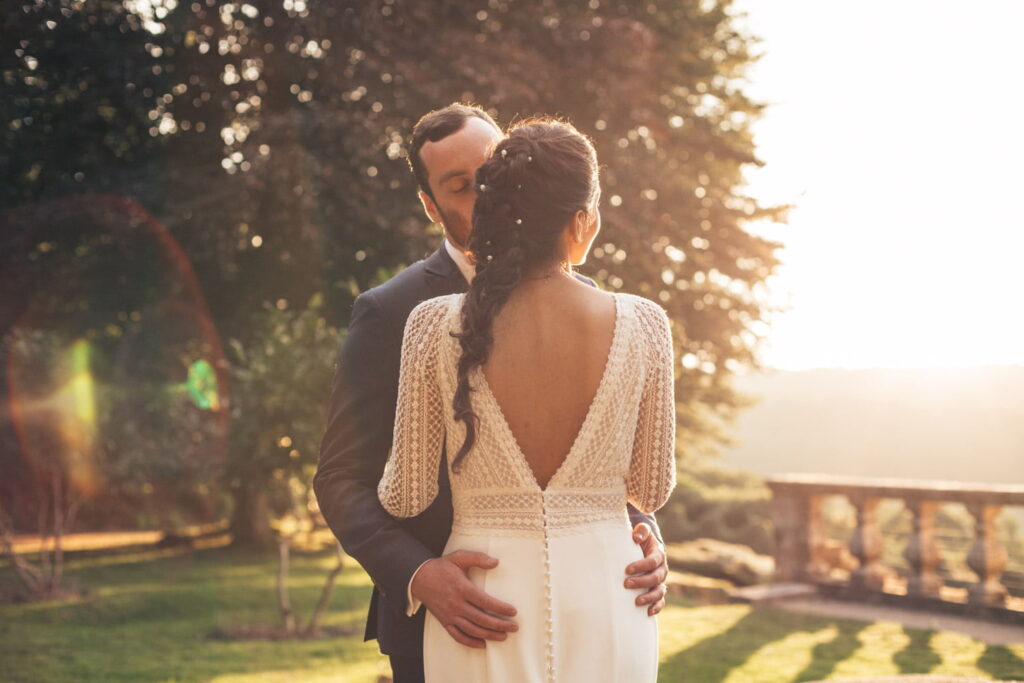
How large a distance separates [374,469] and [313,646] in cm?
672

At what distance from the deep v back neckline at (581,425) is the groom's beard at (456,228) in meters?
0.67

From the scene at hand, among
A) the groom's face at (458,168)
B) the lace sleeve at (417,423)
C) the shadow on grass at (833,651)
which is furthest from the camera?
the shadow on grass at (833,651)

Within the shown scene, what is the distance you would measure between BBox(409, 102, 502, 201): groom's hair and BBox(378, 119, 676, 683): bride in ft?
1.62

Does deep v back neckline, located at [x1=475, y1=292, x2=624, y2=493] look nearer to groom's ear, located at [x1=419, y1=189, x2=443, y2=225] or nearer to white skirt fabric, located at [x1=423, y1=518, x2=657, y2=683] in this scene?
white skirt fabric, located at [x1=423, y1=518, x2=657, y2=683]

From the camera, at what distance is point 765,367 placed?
17266 mm

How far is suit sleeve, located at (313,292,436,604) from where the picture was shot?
2.40 m

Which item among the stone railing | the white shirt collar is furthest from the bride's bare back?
the stone railing

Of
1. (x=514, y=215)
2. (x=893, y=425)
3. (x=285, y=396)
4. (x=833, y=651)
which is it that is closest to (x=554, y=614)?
(x=514, y=215)

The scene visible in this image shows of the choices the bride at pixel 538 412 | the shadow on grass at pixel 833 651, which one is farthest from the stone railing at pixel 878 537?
the bride at pixel 538 412

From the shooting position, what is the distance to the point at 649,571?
234 centimetres

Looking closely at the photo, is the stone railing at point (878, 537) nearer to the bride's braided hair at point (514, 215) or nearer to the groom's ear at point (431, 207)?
the groom's ear at point (431, 207)

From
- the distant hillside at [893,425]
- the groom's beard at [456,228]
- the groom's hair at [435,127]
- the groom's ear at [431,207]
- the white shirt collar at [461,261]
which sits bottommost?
the distant hillside at [893,425]

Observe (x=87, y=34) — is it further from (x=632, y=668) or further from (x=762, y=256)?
(x=632, y=668)

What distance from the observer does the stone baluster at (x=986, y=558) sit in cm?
842
